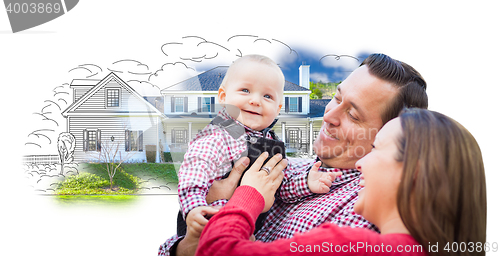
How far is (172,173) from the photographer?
211cm

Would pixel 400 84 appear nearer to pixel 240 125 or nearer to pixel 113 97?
pixel 240 125

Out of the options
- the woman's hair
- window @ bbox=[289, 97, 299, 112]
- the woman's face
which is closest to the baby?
window @ bbox=[289, 97, 299, 112]

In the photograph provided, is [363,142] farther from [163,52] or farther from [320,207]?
[163,52]

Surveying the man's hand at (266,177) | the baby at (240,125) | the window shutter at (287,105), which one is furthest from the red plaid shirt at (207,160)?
the window shutter at (287,105)

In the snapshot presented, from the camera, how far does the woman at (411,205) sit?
2.81 feet

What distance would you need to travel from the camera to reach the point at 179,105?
6.04 ft

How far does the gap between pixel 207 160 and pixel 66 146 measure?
1.26m

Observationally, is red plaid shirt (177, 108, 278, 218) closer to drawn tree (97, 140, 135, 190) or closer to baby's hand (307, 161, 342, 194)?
baby's hand (307, 161, 342, 194)

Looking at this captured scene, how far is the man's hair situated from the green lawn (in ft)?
4.43

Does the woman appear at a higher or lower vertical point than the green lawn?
higher

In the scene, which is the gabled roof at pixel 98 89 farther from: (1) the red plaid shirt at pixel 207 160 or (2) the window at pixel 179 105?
(1) the red plaid shirt at pixel 207 160

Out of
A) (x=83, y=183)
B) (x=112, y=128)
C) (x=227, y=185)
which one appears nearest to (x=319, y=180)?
(x=227, y=185)

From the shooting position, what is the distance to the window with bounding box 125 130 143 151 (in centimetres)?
198

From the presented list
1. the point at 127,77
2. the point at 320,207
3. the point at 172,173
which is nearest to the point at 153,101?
the point at 127,77
